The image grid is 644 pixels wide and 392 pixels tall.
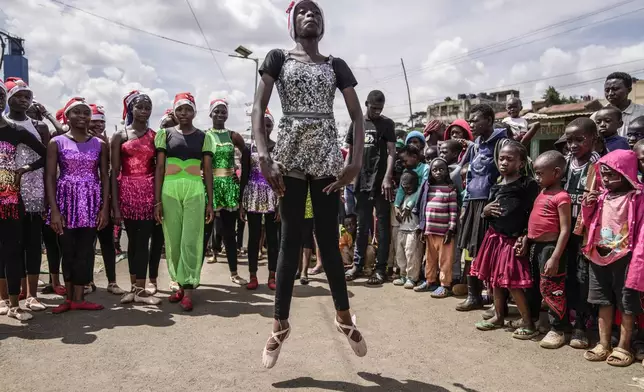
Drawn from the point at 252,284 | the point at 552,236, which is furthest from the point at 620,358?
the point at 252,284

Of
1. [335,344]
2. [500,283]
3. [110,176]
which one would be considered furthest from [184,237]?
[500,283]

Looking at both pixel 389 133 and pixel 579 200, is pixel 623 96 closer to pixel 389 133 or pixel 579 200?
pixel 579 200

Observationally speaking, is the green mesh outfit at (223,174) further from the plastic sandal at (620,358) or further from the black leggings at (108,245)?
the plastic sandal at (620,358)

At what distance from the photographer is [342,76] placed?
2990 millimetres

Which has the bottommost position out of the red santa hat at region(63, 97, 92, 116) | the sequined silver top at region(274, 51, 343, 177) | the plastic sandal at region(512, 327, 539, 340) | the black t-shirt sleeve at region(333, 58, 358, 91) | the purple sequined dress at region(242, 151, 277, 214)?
the plastic sandal at region(512, 327, 539, 340)

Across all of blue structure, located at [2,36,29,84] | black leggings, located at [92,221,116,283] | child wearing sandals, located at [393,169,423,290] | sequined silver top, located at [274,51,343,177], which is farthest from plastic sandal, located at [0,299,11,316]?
blue structure, located at [2,36,29,84]

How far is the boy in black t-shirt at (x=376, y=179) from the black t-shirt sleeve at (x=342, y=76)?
10.1 ft

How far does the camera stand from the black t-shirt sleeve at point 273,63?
2.89 meters

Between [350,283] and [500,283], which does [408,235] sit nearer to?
[350,283]

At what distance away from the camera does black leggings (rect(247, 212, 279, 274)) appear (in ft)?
18.9

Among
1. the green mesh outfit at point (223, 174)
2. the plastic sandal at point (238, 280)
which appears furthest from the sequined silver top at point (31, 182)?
the plastic sandal at point (238, 280)

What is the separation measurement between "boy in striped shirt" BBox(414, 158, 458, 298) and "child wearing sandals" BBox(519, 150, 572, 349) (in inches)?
56.6

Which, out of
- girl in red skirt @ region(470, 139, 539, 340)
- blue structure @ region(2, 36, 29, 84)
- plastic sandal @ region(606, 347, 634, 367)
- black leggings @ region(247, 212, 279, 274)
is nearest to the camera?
plastic sandal @ region(606, 347, 634, 367)

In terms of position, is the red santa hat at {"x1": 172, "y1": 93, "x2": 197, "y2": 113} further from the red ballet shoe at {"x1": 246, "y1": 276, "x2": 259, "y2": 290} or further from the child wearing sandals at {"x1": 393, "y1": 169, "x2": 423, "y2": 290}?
the child wearing sandals at {"x1": 393, "y1": 169, "x2": 423, "y2": 290}
